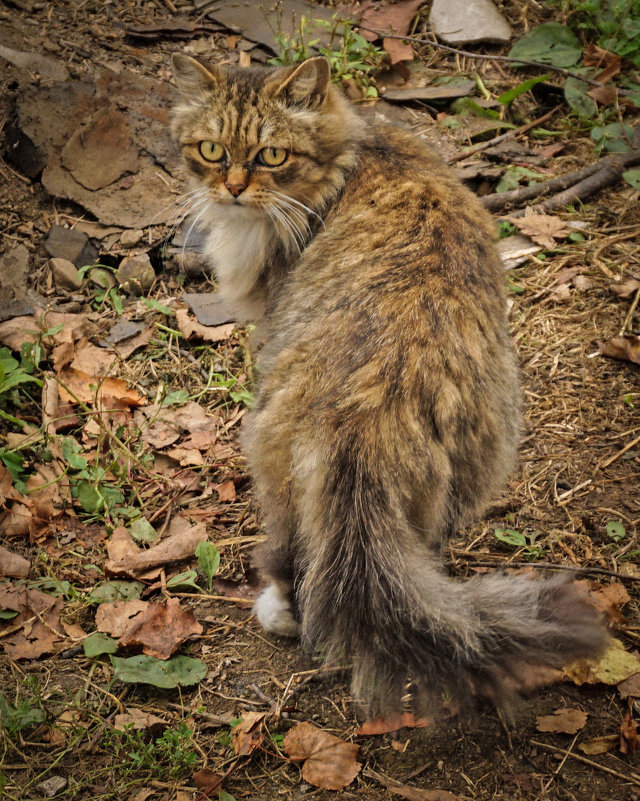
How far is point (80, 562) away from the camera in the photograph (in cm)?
315

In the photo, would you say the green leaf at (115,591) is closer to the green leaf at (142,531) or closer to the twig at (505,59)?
the green leaf at (142,531)

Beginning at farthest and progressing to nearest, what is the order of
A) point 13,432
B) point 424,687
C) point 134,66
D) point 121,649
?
point 134,66, point 13,432, point 121,649, point 424,687

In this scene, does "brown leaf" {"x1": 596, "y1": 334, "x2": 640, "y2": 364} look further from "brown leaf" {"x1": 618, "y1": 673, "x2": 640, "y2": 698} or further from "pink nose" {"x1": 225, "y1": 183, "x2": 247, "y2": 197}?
"pink nose" {"x1": 225, "y1": 183, "x2": 247, "y2": 197}

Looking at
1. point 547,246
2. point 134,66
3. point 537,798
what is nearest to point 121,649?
point 537,798

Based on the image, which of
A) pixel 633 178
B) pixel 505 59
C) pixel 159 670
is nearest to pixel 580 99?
pixel 505 59

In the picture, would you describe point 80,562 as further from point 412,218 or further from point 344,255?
point 412,218

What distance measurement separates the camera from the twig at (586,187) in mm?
4555

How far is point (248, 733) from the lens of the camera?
2.50 metres

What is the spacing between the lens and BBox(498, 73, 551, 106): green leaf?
4980mm

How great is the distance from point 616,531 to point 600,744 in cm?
94

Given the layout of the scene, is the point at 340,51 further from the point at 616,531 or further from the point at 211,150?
the point at 616,531

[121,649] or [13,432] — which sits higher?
[13,432]

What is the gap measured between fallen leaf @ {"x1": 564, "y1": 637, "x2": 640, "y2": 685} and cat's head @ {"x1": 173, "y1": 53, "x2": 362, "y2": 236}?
198cm

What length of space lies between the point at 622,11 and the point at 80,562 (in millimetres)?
4754
